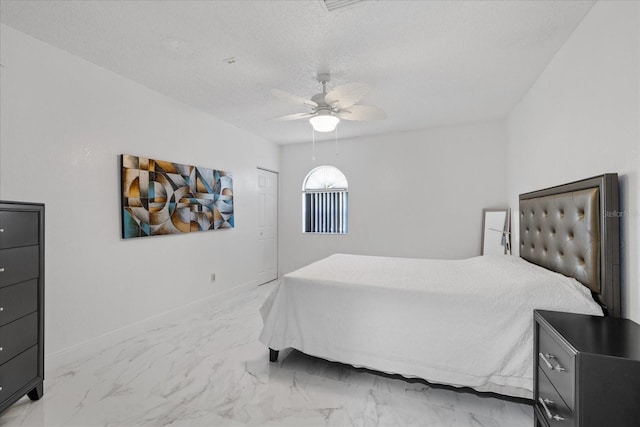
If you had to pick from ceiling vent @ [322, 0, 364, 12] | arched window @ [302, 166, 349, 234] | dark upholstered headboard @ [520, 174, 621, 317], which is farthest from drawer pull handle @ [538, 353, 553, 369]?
arched window @ [302, 166, 349, 234]

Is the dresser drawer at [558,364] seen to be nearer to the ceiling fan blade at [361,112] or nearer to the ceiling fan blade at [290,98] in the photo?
the ceiling fan blade at [361,112]

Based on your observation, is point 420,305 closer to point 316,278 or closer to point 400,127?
point 316,278

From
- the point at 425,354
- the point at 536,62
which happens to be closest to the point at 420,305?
the point at 425,354

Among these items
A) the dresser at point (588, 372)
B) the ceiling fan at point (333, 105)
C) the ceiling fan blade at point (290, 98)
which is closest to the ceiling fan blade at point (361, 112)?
the ceiling fan at point (333, 105)

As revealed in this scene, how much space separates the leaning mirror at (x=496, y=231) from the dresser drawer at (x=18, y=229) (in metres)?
4.45

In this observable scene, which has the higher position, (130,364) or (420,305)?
(420,305)

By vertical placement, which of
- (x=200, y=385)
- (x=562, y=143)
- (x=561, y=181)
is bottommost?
(x=200, y=385)

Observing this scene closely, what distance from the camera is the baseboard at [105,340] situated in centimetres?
229

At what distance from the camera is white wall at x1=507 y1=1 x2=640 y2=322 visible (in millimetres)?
1449

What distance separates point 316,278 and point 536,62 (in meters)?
2.57

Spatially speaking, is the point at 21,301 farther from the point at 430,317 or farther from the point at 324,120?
the point at 430,317

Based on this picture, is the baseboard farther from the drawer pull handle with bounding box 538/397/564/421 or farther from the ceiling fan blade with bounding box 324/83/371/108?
the drawer pull handle with bounding box 538/397/564/421

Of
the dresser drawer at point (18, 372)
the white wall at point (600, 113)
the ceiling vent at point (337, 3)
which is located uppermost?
the ceiling vent at point (337, 3)

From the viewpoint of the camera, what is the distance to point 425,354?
193cm
